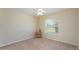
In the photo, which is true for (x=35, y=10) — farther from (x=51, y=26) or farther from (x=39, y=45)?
(x=39, y=45)

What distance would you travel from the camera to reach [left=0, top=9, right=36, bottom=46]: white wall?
1.69 m

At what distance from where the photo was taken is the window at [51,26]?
1745mm

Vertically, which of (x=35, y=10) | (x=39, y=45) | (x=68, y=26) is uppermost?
(x=35, y=10)

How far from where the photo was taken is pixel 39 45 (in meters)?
1.73

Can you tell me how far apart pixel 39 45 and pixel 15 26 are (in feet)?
1.71

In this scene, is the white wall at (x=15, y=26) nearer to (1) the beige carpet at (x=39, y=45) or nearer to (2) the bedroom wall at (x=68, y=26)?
(1) the beige carpet at (x=39, y=45)

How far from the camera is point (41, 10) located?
5.64 ft

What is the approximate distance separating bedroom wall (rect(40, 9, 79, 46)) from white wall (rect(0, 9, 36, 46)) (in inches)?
14.1

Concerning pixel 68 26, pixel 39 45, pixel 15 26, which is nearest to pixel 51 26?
pixel 68 26

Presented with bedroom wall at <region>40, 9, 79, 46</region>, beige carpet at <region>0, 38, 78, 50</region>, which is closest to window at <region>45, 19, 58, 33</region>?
bedroom wall at <region>40, 9, 79, 46</region>

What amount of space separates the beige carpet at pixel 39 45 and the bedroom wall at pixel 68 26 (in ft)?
0.28

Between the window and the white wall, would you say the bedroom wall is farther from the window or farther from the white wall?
the white wall

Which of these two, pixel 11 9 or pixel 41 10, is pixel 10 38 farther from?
pixel 41 10
